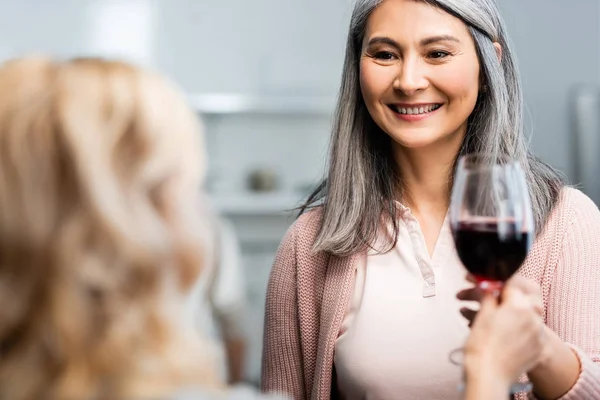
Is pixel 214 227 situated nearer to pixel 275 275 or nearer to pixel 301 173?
pixel 275 275

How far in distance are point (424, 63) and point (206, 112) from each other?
11.6ft

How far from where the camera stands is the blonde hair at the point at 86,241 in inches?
36.1

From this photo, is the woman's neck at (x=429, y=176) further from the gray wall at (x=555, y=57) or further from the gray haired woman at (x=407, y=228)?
the gray wall at (x=555, y=57)

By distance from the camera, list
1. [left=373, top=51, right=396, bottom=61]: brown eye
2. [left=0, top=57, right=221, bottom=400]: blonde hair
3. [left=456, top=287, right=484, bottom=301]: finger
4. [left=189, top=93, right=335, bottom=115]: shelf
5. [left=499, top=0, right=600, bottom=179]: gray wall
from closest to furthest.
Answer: [left=0, top=57, right=221, bottom=400]: blonde hair → [left=456, top=287, right=484, bottom=301]: finger → [left=373, top=51, right=396, bottom=61]: brown eye → [left=189, top=93, right=335, bottom=115]: shelf → [left=499, top=0, right=600, bottom=179]: gray wall

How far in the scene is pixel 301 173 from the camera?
523 cm

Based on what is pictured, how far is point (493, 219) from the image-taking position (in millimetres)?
1229

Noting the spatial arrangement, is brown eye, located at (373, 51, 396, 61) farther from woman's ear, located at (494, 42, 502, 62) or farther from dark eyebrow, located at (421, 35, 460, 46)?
woman's ear, located at (494, 42, 502, 62)

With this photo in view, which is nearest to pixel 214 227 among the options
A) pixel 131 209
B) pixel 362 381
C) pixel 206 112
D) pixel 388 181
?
A: pixel 131 209

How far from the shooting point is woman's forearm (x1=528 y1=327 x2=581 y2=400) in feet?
4.46

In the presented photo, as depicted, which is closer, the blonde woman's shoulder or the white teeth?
the blonde woman's shoulder

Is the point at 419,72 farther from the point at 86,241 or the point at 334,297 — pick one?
the point at 86,241

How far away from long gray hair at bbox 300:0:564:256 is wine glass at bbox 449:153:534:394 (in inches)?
16.2

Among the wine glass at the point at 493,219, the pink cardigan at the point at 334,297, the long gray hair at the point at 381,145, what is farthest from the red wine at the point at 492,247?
the long gray hair at the point at 381,145

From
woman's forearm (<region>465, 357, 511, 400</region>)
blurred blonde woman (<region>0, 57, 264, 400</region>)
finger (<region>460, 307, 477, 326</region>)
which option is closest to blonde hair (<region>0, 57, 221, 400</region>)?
blurred blonde woman (<region>0, 57, 264, 400</region>)
